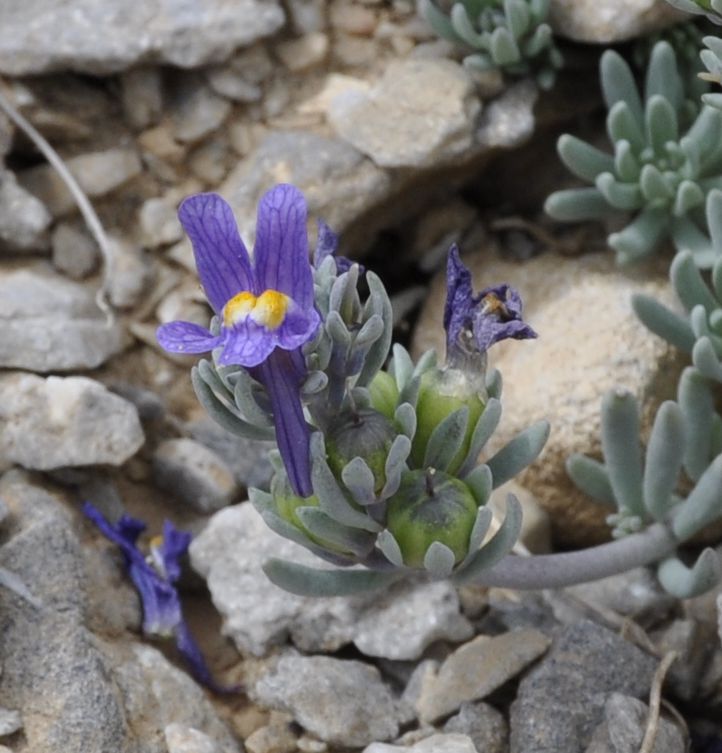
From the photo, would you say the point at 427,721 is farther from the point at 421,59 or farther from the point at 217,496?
the point at 421,59

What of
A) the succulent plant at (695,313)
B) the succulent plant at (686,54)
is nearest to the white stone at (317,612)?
the succulent plant at (695,313)

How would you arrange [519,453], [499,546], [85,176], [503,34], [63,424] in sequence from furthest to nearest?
[85,176]
[503,34]
[63,424]
[519,453]
[499,546]

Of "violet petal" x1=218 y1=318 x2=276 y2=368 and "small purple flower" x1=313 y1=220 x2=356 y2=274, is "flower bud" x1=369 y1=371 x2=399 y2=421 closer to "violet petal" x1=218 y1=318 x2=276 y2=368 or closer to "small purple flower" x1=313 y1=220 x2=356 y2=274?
"small purple flower" x1=313 y1=220 x2=356 y2=274

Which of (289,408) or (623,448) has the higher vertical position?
(289,408)

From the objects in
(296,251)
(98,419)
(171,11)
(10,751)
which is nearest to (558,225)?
(171,11)

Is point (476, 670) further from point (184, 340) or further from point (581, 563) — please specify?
point (184, 340)

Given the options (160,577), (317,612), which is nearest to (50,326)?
(160,577)
